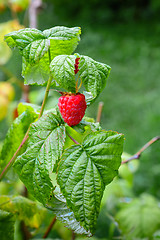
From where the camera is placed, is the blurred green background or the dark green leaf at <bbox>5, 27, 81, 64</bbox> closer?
the dark green leaf at <bbox>5, 27, 81, 64</bbox>

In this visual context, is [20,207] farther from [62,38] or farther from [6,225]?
[62,38]

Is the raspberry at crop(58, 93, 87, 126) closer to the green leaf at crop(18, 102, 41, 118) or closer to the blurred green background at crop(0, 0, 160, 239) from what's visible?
the green leaf at crop(18, 102, 41, 118)

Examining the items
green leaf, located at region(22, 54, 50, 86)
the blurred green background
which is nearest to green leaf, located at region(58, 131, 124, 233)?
green leaf, located at region(22, 54, 50, 86)

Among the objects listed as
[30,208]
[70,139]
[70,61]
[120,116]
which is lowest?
[120,116]

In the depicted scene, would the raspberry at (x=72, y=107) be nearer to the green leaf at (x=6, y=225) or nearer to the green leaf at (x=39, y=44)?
the green leaf at (x=39, y=44)

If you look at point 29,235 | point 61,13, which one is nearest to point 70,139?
point 29,235

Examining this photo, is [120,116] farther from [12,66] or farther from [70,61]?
[70,61]
